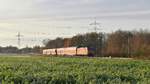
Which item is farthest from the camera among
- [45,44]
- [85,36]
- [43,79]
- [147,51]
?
[45,44]

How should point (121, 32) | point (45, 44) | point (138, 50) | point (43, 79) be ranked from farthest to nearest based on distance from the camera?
point (45, 44) → point (121, 32) → point (138, 50) → point (43, 79)

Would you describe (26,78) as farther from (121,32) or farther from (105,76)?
(121,32)

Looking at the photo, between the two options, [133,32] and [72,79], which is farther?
[133,32]

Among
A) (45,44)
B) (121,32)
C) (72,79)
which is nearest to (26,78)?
(72,79)

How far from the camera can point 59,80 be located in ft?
55.7

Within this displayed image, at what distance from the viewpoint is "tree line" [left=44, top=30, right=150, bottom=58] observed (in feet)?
300

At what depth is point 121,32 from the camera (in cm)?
11712

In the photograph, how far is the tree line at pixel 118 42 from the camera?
3598 inches

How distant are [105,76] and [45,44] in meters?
149

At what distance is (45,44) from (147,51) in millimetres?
90786

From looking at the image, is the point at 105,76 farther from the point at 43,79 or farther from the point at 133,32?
the point at 133,32

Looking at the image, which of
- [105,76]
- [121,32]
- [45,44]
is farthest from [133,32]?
[105,76]

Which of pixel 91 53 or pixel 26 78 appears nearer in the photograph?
pixel 26 78

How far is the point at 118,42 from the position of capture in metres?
108
